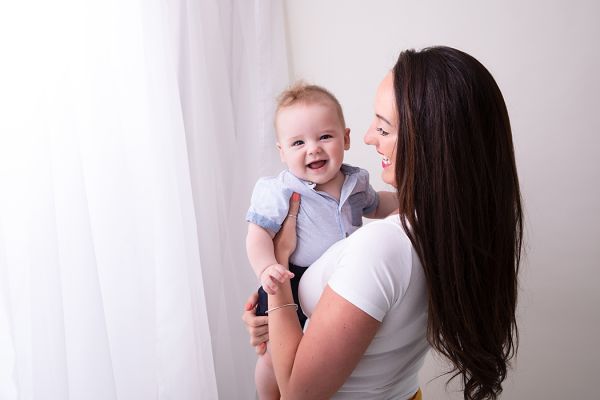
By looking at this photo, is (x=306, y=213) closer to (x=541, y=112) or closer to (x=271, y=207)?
(x=271, y=207)

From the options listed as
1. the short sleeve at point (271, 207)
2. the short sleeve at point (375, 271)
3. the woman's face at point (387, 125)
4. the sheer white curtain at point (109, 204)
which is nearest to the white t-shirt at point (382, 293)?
the short sleeve at point (375, 271)

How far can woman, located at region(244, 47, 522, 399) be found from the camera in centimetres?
90

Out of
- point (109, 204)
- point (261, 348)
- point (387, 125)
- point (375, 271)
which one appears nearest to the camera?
point (375, 271)

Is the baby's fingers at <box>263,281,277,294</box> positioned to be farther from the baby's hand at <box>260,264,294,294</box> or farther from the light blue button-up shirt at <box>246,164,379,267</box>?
the light blue button-up shirt at <box>246,164,379,267</box>

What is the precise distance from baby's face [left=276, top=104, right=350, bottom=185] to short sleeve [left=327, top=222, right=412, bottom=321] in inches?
17.2

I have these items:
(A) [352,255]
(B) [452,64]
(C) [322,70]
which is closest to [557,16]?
(C) [322,70]

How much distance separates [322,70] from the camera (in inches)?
85.5

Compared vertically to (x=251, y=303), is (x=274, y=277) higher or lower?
higher

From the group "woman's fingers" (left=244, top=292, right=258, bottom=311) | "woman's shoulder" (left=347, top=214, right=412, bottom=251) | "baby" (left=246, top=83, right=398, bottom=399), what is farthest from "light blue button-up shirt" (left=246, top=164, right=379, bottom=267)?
"woman's shoulder" (left=347, top=214, right=412, bottom=251)

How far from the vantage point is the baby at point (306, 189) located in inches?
52.2

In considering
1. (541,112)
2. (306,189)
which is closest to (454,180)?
(306,189)

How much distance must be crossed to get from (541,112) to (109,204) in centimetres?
154

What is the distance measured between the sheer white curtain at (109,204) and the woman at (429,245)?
46 centimetres

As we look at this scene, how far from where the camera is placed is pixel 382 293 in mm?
891
